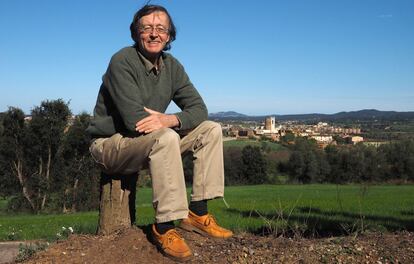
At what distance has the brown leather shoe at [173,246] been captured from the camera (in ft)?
11.1

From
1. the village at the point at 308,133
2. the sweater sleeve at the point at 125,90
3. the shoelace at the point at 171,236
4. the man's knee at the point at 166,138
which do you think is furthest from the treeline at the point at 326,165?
the man's knee at the point at 166,138

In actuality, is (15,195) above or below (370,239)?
below

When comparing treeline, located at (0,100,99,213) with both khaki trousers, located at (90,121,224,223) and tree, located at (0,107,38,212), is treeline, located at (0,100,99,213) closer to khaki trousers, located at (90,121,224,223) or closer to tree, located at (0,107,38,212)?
tree, located at (0,107,38,212)

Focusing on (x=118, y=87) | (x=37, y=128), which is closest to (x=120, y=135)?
(x=118, y=87)

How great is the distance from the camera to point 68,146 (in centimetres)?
3058

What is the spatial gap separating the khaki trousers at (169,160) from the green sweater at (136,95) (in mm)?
122

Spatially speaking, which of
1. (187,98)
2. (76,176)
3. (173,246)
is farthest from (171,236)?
(76,176)

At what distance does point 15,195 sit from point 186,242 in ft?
97.1

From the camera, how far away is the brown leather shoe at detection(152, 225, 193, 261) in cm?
340

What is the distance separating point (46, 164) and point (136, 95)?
1187 inches

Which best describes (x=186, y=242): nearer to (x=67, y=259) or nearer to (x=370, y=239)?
(x=67, y=259)

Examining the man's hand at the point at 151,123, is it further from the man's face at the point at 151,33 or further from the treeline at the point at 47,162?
the treeline at the point at 47,162

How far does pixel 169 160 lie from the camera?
342 cm

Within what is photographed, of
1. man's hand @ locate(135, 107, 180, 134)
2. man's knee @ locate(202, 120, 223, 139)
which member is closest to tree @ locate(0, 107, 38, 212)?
man's knee @ locate(202, 120, 223, 139)
